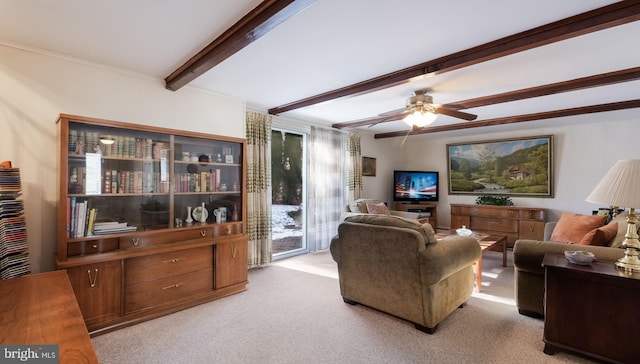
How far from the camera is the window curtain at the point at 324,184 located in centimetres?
516

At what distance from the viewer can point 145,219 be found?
9.60 ft

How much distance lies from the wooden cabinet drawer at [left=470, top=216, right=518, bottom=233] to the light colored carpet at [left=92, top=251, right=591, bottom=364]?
8.37ft

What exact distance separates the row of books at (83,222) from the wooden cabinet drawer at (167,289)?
22.2 inches

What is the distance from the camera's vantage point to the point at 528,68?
2779mm

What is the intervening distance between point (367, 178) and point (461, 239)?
3666 millimetres

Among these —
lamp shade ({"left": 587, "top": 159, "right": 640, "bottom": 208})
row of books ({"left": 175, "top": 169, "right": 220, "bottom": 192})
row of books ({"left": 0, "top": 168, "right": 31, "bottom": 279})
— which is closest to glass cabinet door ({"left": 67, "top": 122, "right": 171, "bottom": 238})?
row of books ({"left": 175, "top": 169, "right": 220, "bottom": 192})

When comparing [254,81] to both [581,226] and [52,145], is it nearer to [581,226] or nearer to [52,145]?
[52,145]

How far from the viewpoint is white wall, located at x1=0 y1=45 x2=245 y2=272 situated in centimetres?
241

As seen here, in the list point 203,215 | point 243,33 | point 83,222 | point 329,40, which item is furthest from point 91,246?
point 329,40

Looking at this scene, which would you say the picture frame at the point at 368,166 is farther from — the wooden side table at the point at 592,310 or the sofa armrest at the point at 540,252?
the wooden side table at the point at 592,310

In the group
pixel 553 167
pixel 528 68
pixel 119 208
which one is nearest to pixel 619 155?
pixel 553 167

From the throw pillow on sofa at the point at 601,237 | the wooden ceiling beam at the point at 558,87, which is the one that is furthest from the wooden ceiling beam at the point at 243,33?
the throw pillow on sofa at the point at 601,237

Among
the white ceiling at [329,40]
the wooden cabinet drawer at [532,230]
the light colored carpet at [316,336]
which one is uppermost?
the white ceiling at [329,40]

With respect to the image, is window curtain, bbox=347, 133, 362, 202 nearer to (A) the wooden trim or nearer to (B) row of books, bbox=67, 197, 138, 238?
(A) the wooden trim
